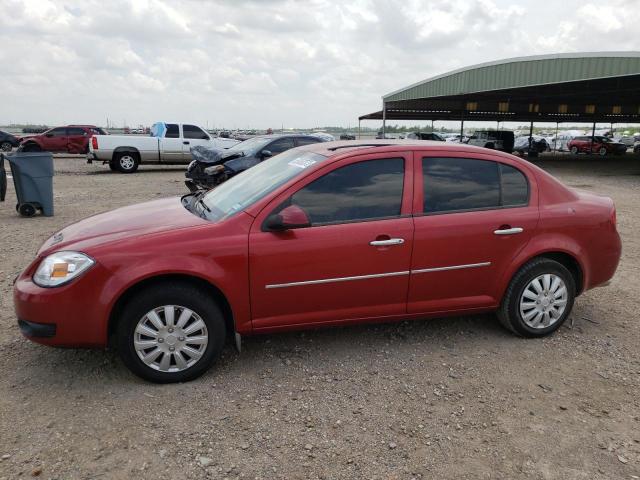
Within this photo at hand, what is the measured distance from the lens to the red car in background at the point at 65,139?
2609 cm

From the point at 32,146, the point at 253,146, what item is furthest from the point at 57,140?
the point at 253,146

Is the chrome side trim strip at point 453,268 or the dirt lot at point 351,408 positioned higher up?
the chrome side trim strip at point 453,268

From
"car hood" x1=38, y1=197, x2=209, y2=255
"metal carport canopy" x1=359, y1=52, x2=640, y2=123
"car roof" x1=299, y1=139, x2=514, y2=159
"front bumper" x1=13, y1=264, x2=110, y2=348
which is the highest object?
"metal carport canopy" x1=359, y1=52, x2=640, y2=123

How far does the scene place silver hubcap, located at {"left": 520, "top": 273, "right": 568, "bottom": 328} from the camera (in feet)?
13.6

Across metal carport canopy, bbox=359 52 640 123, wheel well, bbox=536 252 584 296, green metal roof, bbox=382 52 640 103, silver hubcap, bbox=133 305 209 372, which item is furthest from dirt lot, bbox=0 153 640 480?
metal carport canopy, bbox=359 52 640 123

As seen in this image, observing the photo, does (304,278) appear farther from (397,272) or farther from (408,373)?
(408,373)

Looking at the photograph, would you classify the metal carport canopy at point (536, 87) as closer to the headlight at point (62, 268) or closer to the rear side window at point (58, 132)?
the headlight at point (62, 268)

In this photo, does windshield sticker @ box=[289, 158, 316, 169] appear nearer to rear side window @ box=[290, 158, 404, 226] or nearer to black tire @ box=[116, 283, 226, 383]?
rear side window @ box=[290, 158, 404, 226]

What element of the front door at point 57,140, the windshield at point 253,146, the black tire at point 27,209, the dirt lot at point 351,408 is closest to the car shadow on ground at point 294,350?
the dirt lot at point 351,408

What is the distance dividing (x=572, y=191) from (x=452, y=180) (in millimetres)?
1242

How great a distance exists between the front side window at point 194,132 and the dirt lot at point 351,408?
15415 mm

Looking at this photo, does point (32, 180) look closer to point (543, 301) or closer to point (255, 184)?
point (255, 184)

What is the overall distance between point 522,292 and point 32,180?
28.1 feet

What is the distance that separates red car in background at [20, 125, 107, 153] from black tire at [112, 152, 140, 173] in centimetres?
910
